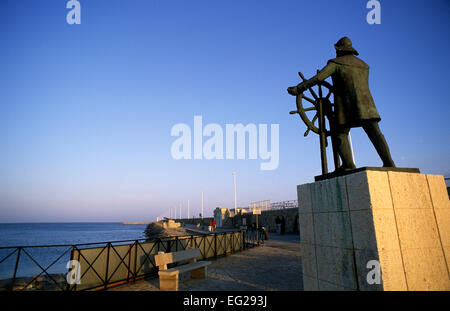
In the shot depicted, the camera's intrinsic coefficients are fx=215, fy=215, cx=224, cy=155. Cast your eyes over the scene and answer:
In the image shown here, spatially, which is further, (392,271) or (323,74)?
(323,74)

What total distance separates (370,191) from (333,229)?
90cm

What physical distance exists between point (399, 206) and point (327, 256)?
132 cm

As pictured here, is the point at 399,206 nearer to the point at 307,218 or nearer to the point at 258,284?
the point at 307,218

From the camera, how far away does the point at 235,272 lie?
7.85 m

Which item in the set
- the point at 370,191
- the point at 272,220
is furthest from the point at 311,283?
the point at 272,220

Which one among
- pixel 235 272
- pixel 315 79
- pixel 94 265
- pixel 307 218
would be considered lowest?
pixel 235 272

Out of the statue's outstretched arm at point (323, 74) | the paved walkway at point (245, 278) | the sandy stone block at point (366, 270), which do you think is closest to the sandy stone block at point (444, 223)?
the sandy stone block at point (366, 270)

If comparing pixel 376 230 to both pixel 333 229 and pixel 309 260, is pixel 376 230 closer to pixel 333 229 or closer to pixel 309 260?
pixel 333 229

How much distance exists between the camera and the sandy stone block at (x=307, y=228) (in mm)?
3931

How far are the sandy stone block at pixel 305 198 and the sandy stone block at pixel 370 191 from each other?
90 centimetres

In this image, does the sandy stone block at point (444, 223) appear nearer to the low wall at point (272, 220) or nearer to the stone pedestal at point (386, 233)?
the stone pedestal at point (386, 233)

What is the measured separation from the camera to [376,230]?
2869 millimetres

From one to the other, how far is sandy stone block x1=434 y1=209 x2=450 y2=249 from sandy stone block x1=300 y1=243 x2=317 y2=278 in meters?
1.82
